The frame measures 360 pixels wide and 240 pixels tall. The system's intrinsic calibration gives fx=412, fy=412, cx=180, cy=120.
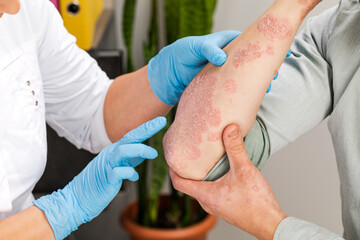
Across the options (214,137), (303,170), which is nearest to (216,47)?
(214,137)

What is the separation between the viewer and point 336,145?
99cm

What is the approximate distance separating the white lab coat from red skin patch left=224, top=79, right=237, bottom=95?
1.59ft

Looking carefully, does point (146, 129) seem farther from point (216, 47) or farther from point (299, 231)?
point (299, 231)

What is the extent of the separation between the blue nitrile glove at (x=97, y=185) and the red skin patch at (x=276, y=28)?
32 cm

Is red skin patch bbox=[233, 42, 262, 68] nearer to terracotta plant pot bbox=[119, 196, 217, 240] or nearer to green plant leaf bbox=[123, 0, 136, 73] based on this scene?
green plant leaf bbox=[123, 0, 136, 73]

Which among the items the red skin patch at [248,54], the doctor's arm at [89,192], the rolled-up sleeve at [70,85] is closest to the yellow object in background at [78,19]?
the rolled-up sleeve at [70,85]

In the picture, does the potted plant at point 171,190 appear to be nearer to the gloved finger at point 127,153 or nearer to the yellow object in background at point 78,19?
the yellow object in background at point 78,19

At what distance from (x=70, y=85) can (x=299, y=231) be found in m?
0.75

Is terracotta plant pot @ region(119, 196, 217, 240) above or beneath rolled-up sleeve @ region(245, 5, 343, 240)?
beneath

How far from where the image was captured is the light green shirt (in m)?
0.95

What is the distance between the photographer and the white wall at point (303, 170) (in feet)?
6.12

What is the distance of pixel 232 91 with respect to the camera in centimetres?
93

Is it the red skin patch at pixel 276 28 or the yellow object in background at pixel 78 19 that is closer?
the red skin patch at pixel 276 28

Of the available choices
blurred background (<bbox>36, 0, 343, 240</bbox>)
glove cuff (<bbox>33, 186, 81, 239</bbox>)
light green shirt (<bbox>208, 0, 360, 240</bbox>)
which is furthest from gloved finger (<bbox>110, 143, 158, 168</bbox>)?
blurred background (<bbox>36, 0, 343, 240</bbox>)
